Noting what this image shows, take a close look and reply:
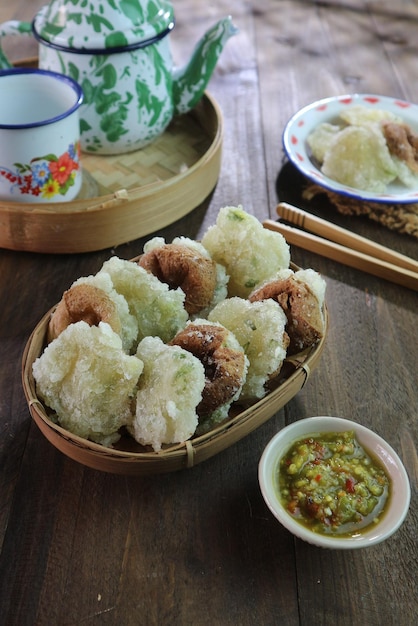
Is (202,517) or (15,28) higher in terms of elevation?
(15,28)

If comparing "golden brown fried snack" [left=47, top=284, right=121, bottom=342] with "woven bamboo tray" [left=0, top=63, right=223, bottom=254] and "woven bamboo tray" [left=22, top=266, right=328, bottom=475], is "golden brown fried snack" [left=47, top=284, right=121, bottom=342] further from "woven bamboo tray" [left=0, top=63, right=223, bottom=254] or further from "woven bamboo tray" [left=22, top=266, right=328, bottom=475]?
"woven bamboo tray" [left=0, top=63, right=223, bottom=254]

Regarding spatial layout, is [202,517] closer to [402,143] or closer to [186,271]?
[186,271]

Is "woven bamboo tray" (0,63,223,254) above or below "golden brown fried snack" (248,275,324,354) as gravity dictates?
below

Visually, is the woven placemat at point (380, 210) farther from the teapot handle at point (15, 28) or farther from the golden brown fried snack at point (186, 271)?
the teapot handle at point (15, 28)

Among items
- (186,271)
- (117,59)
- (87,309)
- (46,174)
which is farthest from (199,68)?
(87,309)

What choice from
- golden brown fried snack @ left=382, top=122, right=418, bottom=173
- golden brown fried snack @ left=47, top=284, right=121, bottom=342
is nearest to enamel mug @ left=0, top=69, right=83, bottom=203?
golden brown fried snack @ left=47, top=284, right=121, bottom=342

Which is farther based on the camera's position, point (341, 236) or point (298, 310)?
point (341, 236)
